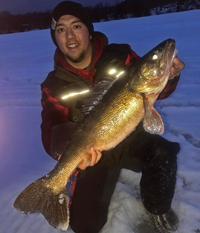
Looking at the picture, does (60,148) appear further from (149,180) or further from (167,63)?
(167,63)

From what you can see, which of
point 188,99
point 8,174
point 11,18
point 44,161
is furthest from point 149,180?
point 11,18

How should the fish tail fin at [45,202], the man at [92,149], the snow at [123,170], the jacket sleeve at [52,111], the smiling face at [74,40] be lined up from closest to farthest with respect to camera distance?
the fish tail fin at [45,202] < the man at [92,149] < the snow at [123,170] < the jacket sleeve at [52,111] < the smiling face at [74,40]

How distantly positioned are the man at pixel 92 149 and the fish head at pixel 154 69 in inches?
6.9

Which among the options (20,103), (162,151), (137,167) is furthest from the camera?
(20,103)

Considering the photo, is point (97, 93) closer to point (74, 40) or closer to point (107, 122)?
point (107, 122)

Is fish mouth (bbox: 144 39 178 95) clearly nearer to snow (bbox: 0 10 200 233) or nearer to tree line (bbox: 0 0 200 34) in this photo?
snow (bbox: 0 10 200 233)

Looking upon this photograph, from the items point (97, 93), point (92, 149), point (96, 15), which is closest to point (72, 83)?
point (97, 93)

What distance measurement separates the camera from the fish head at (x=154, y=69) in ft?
6.21

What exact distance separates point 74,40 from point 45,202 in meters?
2.11

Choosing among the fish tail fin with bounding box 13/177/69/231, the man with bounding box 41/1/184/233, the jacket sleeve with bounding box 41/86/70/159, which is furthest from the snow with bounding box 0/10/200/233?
the jacket sleeve with bounding box 41/86/70/159

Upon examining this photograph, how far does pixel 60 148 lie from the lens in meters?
2.15

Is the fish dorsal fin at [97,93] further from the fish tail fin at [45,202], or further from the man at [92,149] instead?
the fish tail fin at [45,202]

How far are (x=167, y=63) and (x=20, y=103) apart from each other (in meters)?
4.55

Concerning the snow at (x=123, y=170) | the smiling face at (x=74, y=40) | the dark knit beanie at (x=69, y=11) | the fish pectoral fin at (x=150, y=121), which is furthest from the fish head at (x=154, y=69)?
the snow at (x=123, y=170)
